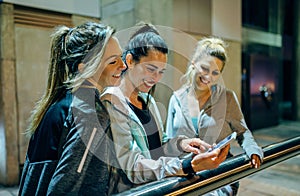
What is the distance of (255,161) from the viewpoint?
4.12 feet

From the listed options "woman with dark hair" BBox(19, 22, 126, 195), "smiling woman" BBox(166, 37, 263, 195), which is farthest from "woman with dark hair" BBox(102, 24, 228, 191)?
"smiling woman" BBox(166, 37, 263, 195)

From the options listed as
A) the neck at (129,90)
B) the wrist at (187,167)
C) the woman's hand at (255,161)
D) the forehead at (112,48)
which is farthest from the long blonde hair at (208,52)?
the wrist at (187,167)

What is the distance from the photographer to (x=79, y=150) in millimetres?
903

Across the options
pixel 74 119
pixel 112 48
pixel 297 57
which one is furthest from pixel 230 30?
pixel 74 119

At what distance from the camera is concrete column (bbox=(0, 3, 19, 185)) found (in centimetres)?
336

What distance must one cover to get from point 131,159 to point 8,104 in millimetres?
2937

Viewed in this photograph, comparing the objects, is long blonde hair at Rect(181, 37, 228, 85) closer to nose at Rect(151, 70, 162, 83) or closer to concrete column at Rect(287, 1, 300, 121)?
nose at Rect(151, 70, 162, 83)

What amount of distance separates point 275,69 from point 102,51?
26.8 ft

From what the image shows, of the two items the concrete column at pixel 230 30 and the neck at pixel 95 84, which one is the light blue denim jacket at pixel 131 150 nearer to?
the neck at pixel 95 84

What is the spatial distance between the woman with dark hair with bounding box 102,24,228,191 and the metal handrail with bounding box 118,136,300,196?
0.05 metres

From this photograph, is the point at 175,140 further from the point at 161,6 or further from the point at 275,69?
the point at 275,69

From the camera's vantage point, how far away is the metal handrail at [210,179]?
85cm

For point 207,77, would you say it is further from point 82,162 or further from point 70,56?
point 82,162

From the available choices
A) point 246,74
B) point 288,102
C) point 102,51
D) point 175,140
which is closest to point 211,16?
point 246,74
